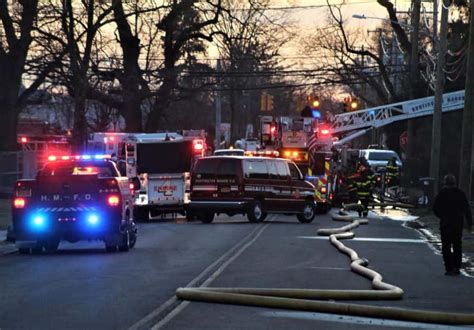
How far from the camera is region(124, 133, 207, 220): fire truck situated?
30.3 metres

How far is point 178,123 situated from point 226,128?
1601 centimetres

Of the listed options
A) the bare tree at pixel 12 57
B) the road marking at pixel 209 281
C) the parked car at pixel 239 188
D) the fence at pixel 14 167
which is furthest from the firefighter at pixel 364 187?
the fence at pixel 14 167

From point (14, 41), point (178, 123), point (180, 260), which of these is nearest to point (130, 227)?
point (180, 260)

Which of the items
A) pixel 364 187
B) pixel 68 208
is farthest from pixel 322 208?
pixel 68 208

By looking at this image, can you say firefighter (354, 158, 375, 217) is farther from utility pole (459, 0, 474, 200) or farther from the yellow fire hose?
the yellow fire hose

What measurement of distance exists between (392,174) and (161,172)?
18897 millimetres

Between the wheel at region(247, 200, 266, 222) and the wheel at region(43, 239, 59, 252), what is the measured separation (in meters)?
10.6

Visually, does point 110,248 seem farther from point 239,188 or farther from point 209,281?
point 239,188

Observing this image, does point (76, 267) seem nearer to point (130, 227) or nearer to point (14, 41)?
point (130, 227)

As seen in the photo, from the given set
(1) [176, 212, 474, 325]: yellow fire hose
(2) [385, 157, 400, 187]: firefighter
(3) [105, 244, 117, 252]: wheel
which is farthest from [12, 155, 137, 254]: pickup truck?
(2) [385, 157, 400, 187]: firefighter

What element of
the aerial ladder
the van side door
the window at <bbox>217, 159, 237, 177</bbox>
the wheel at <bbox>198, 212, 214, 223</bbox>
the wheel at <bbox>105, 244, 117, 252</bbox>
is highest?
the aerial ladder

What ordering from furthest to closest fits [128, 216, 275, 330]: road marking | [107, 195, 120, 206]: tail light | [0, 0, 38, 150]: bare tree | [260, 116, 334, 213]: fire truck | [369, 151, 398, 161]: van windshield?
[369, 151, 398, 161]: van windshield, [0, 0, 38, 150]: bare tree, [260, 116, 334, 213]: fire truck, [107, 195, 120, 206]: tail light, [128, 216, 275, 330]: road marking

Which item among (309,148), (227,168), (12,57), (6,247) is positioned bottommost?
(6,247)

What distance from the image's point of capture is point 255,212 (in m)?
28.8
